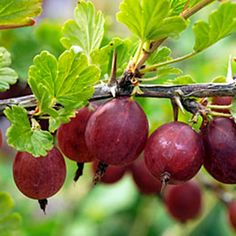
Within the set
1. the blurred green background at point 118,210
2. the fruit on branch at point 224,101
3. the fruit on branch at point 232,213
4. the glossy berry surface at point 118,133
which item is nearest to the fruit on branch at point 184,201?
the fruit on branch at point 232,213

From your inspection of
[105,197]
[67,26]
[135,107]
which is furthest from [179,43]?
[135,107]

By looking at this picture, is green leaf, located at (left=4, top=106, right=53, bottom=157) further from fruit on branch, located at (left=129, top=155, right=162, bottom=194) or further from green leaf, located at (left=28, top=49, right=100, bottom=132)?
fruit on branch, located at (left=129, top=155, right=162, bottom=194)

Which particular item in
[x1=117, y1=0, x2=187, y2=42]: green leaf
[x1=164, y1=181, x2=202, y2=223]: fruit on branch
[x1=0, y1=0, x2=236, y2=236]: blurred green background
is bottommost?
[x1=0, y1=0, x2=236, y2=236]: blurred green background

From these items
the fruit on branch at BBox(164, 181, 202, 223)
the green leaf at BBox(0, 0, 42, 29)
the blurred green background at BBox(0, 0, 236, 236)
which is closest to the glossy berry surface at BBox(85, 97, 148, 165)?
the green leaf at BBox(0, 0, 42, 29)

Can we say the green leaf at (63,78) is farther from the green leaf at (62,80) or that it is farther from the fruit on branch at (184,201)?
the fruit on branch at (184,201)

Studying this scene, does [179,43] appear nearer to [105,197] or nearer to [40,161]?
[105,197]

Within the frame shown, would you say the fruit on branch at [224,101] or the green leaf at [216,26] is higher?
the green leaf at [216,26]
